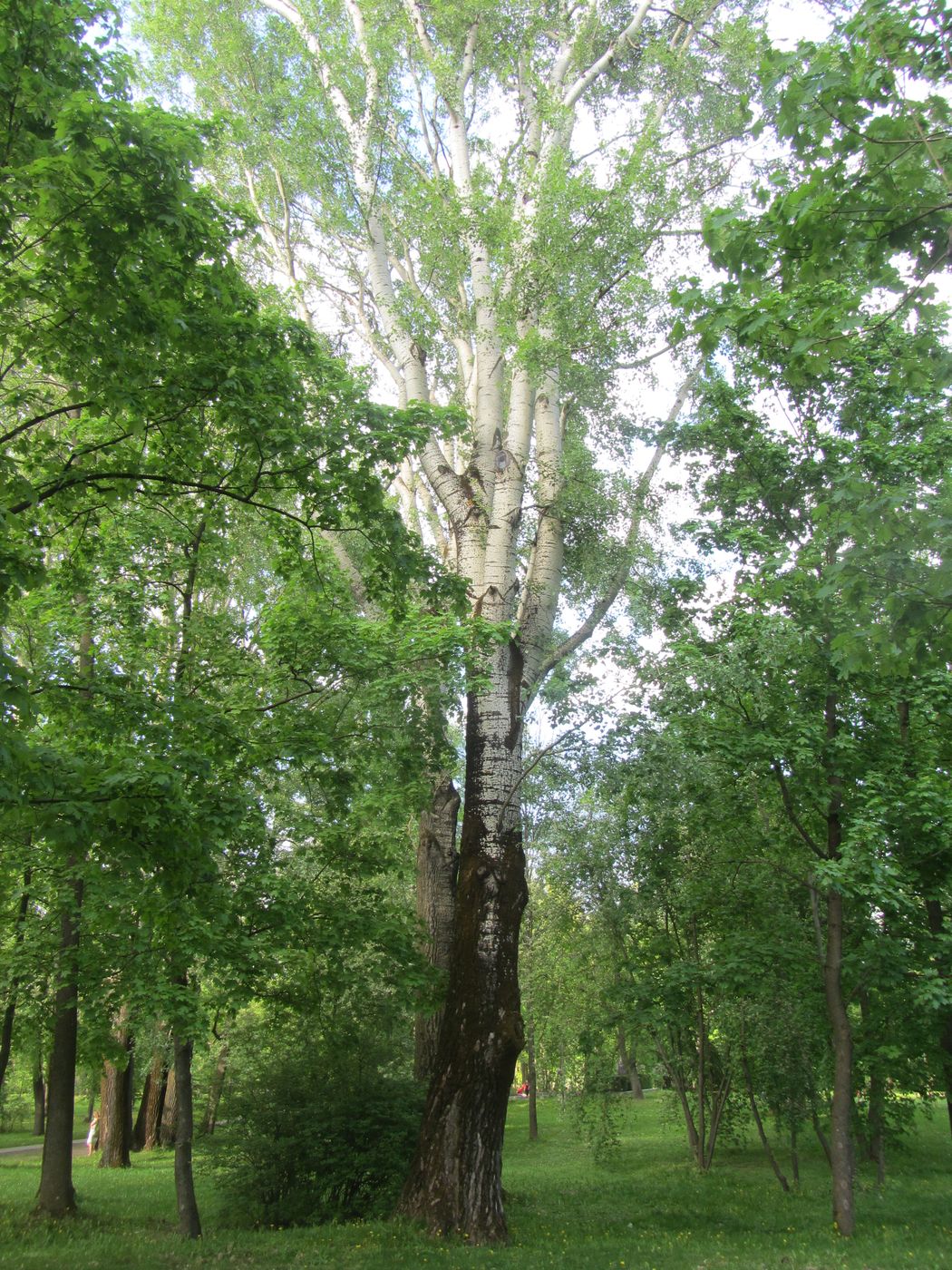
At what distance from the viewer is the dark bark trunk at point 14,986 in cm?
959

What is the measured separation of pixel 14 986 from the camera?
31.4 ft

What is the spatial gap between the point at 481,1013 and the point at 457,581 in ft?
14.3

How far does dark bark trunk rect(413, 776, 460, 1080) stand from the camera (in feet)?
37.6

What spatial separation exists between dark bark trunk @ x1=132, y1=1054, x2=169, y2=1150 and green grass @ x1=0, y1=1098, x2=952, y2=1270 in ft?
25.0

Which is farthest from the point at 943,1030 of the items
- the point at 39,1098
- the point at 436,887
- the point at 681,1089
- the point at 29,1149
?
the point at 39,1098

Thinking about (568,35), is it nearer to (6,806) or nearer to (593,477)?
(593,477)

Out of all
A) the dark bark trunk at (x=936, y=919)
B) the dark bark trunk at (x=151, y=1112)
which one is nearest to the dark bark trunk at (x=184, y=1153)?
the dark bark trunk at (x=936, y=919)

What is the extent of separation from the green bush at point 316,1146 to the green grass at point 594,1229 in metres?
0.58

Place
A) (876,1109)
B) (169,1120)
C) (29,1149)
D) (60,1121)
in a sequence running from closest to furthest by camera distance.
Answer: (60,1121) → (876,1109) → (169,1120) → (29,1149)

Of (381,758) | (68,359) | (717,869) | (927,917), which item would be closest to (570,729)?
(381,758)

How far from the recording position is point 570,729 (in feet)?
36.7

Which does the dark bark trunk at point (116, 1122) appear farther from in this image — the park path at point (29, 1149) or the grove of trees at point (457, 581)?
the park path at point (29, 1149)

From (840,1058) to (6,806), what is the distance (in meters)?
8.81

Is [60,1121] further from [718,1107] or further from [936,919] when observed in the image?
[936,919]
